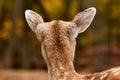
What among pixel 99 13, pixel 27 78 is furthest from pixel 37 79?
pixel 99 13

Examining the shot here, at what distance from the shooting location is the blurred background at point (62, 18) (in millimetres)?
25797

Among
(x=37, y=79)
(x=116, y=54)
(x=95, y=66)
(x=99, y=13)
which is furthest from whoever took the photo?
(x=116, y=54)

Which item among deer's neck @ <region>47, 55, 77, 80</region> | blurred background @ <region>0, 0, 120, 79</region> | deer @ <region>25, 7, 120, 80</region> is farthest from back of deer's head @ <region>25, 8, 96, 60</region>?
blurred background @ <region>0, 0, 120, 79</region>

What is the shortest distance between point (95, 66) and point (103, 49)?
1007 centimetres

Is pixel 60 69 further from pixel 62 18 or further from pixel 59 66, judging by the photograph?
pixel 62 18

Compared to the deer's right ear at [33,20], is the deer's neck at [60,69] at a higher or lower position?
lower

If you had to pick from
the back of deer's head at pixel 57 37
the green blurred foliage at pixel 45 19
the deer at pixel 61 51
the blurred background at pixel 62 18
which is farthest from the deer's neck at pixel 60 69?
the green blurred foliage at pixel 45 19

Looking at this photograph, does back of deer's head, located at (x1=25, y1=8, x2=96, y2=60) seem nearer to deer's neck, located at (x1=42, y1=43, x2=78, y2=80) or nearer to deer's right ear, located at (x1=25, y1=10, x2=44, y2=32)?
deer's neck, located at (x1=42, y1=43, x2=78, y2=80)

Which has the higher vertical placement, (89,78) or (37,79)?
(89,78)

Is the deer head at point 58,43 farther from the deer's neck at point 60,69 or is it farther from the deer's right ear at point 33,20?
the deer's right ear at point 33,20

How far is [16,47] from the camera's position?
27141mm

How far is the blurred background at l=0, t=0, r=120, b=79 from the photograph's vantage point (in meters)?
25.8

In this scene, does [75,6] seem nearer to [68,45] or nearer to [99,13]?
[99,13]

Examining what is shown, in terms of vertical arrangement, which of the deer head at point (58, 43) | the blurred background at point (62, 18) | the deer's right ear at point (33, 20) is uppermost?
the deer's right ear at point (33, 20)
